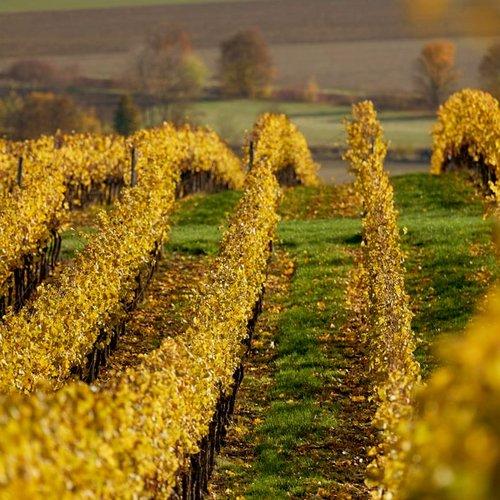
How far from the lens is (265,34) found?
13538 cm

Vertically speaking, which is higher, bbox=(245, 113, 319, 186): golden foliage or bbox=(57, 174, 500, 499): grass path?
bbox=(245, 113, 319, 186): golden foliage

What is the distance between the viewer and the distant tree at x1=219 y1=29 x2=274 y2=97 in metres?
116

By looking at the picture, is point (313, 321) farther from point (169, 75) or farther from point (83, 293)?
point (169, 75)

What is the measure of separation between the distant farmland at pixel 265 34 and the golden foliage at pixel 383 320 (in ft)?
311

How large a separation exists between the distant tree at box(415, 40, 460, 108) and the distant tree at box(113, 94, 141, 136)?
2845 cm

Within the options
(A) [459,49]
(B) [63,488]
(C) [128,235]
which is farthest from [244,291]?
(A) [459,49]

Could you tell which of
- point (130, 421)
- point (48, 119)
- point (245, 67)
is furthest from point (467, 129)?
point (245, 67)

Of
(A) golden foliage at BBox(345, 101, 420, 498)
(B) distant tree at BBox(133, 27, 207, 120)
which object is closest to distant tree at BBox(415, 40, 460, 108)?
(B) distant tree at BBox(133, 27, 207, 120)

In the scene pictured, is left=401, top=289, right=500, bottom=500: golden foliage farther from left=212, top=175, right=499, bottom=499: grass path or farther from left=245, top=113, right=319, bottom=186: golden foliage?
left=245, top=113, right=319, bottom=186: golden foliage

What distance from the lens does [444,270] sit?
24141 millimetres

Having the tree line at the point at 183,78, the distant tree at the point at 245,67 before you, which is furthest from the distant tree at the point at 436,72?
the distant tree at the point at 245,67

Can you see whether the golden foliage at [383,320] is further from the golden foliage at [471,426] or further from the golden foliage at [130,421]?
the golden foliage at [471,426]

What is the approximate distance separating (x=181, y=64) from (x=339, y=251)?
9187 centimetres

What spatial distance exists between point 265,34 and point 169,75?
24.4 meters
